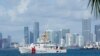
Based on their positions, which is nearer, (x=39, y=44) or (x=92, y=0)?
(x=92, y=0)

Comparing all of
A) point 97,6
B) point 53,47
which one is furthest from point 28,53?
point 97,6

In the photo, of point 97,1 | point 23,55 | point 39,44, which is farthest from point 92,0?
point 39,44

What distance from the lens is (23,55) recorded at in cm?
15838

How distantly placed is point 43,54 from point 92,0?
160 m

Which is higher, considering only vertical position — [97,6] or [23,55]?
[97,6]

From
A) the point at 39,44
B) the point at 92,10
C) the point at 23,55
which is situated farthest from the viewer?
the point at 39,44

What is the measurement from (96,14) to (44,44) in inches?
6293

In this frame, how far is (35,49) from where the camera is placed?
16525cm

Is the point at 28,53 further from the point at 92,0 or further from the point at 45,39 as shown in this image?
the point at 92,0

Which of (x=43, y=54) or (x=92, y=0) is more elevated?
(x=92, y=0)

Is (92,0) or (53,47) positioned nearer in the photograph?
(92,0)

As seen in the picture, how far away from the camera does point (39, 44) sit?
6683 inches

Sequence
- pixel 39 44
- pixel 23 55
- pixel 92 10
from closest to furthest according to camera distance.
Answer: pixel 92 10 < pixel 23 55 < pixel 39 44

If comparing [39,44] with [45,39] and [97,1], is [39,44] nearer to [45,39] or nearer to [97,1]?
[45,39]
